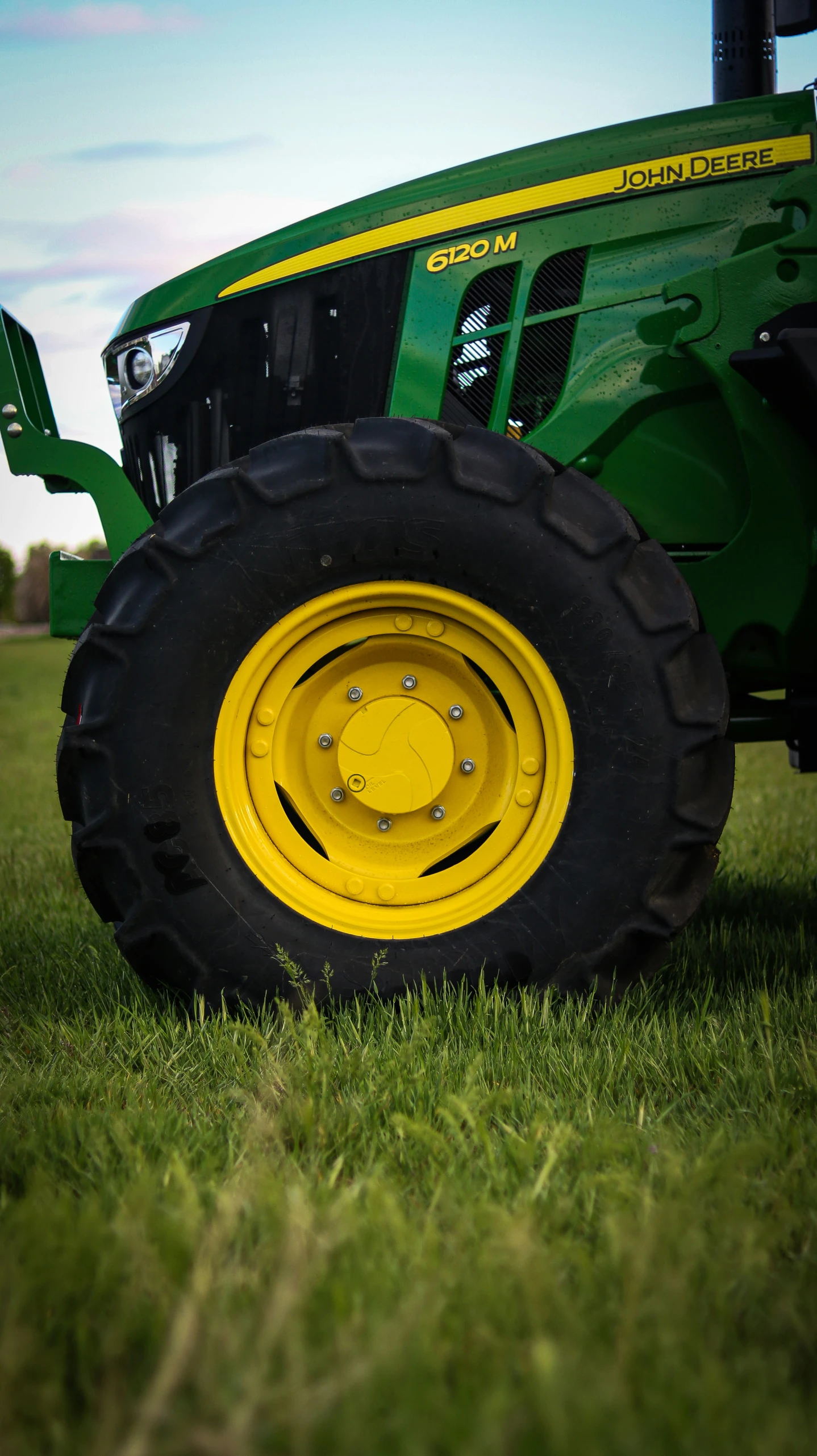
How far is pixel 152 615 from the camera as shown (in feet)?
6.96

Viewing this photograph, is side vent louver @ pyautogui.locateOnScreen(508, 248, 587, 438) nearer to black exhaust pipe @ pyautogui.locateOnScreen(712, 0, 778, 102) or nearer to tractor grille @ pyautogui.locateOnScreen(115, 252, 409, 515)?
tractor grille @ pyautogui.locateOnScreen(115, 252, 409, 515)

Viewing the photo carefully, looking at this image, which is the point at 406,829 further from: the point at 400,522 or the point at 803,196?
the point at 803,196

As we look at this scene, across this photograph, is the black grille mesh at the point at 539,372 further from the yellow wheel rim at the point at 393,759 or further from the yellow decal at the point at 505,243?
the yellow wheel rim at the point at 393,759

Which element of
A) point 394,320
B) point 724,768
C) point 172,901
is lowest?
point 172,901

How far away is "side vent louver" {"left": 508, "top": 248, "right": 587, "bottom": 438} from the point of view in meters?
2.49

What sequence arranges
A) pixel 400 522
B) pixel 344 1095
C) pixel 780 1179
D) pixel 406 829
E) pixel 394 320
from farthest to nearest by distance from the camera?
pixel 394 320
pixel 406 829
pixel 400 522
pixel 344 1095
pixel 780 1179

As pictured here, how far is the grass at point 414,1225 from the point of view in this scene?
972 millimetres

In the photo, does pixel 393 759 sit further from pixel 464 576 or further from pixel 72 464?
pixel 72 464

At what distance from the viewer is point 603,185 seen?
8.04ft

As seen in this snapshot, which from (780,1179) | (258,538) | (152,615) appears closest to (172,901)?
(152,615)

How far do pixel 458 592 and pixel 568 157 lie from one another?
111 centimetres

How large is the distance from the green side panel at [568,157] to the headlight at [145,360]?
322 mm

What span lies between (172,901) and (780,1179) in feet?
4.00

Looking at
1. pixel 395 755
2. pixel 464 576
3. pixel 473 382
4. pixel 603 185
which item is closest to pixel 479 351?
pixel 473 382
